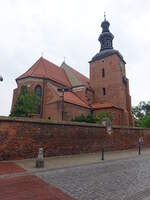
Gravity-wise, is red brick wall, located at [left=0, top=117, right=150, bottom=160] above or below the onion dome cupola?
below

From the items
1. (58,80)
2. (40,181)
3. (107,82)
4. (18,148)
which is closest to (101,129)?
(18,148)

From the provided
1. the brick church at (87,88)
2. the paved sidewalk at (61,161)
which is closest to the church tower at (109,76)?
the brick church at (87,88)

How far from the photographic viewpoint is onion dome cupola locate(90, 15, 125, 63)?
116 feet

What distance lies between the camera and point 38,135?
11.2m

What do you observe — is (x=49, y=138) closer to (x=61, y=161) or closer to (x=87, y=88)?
(x=61, y=161)

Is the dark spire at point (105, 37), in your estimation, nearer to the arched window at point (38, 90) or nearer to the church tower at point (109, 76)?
the church tower at point (109, 76)

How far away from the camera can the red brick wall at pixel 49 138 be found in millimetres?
9945

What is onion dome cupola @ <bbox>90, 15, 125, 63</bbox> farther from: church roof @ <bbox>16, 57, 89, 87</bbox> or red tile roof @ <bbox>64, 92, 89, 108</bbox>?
red tile roof @ <bbox>64, 92, 89, 108</bbox>

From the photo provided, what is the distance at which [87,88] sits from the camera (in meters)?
34.1

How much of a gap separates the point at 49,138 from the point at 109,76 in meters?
25.2

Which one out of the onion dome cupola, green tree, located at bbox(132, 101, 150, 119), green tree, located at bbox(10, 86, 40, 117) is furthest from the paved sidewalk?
green tree, located at bbox(132, 101, 150, 119)

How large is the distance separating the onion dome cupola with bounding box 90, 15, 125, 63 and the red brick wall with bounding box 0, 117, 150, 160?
21.6m

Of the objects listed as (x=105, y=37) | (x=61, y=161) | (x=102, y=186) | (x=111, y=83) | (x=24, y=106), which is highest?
(x=105, y=37)

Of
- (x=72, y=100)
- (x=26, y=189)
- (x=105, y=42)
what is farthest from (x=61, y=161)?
(x=105, y=42)
